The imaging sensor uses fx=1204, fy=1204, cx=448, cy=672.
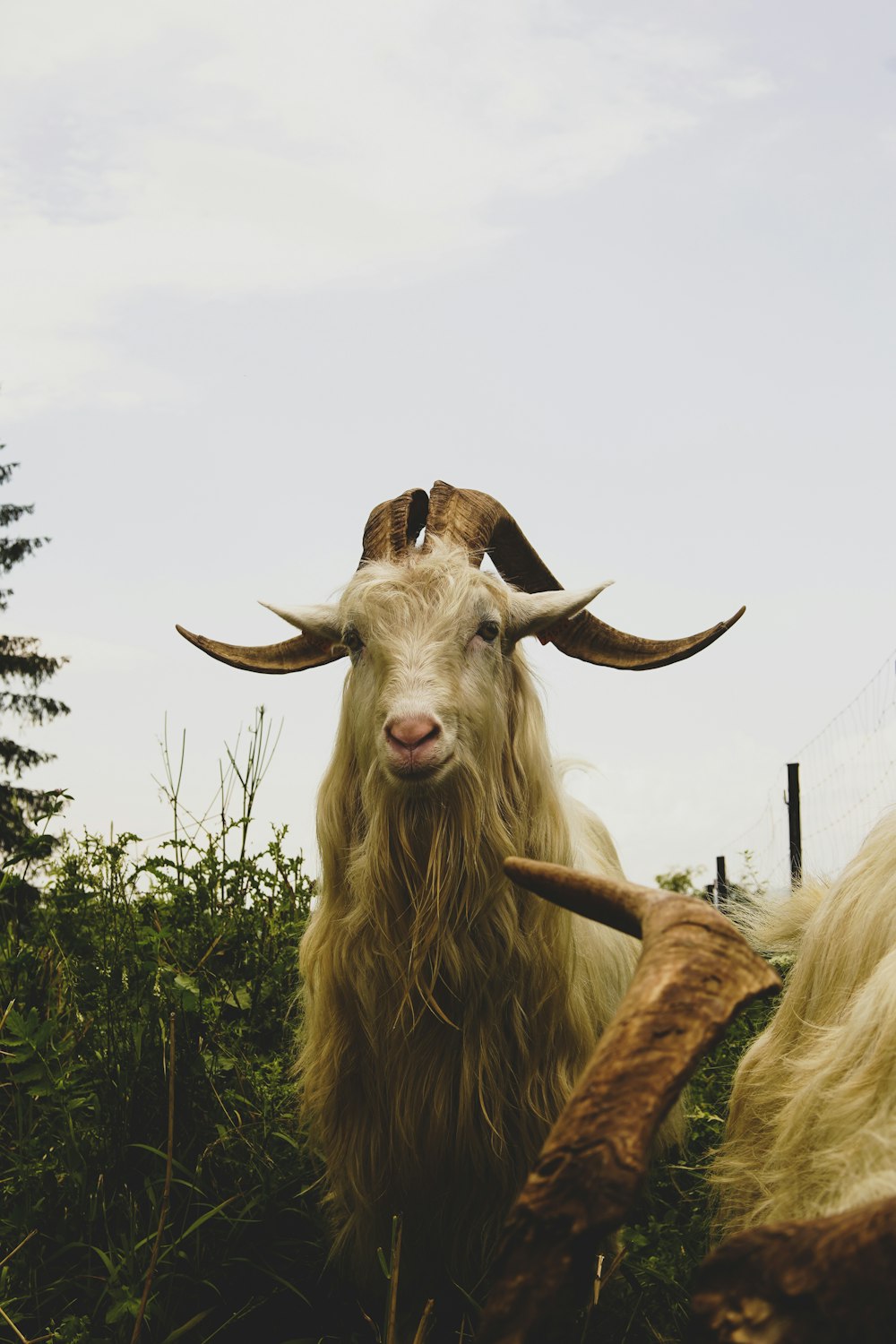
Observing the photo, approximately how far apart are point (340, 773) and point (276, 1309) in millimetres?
1748

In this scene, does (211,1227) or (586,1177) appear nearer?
(586,1177)

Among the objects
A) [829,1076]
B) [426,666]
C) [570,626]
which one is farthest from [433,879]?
[829,1076]

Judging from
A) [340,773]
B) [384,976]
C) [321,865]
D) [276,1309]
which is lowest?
[276,1309]

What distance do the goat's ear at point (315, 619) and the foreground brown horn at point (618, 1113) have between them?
8.86 feet

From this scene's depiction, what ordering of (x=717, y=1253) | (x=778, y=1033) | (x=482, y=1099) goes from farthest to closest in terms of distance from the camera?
(x=482, y=1099)
(x=778, y=1033)
(x=717, y=1253)

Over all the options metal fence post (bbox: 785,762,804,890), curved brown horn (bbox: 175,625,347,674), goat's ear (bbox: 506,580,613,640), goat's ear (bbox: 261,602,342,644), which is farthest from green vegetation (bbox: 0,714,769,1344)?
metal fence post (bbox: 785,762,804,890)

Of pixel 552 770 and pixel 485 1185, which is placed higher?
pixel 552 770

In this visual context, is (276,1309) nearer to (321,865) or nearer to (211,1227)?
(211,1227)

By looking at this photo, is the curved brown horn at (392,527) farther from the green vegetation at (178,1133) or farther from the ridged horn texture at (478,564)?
the green vegetation at (178,1133)

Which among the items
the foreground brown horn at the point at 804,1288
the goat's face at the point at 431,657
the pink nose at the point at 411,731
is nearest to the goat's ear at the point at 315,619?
the goat's face at the point at 431,657

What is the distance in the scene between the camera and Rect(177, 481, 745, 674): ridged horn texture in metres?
4.33

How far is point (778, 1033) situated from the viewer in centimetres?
347

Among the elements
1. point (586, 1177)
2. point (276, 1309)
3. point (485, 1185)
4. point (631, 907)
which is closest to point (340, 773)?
point (485, 1185)

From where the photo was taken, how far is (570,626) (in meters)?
4.75
